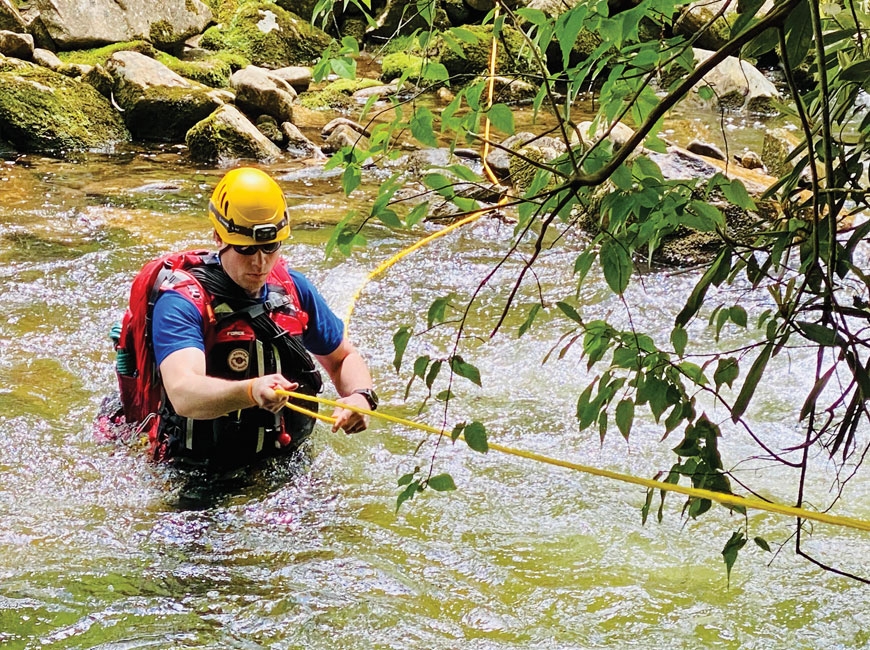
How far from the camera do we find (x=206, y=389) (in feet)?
11.7

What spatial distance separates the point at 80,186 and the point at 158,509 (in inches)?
278

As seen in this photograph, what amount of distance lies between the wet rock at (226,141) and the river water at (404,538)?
524 centimetres

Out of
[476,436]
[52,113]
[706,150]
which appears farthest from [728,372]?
[52,113]

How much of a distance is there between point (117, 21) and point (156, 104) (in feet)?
14.6

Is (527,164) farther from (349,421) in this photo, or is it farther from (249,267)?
→ (349,421)

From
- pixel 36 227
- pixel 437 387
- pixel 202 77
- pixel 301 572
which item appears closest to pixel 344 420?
pixel 301 572

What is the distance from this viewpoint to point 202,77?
15.4 meters

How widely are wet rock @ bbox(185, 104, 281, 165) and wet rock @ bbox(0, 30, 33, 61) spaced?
3544 mm

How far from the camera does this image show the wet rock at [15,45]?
1314 cm


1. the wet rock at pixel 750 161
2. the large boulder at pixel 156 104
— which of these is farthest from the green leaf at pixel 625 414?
the large boulder at pixel 156 104

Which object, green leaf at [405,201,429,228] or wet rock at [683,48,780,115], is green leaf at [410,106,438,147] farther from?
wet rock at [683,48,780,115]

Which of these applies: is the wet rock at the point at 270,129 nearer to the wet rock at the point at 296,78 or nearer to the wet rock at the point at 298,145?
the wet rock at the point at 298,145

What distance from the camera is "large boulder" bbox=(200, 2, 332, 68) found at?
18.0 m

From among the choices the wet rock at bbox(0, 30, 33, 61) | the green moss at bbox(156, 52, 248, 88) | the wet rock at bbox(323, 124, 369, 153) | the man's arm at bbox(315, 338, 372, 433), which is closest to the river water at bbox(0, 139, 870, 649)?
the man's arm at bbox(315, 338, 372, 433)
